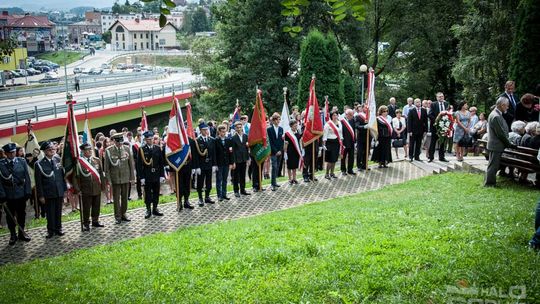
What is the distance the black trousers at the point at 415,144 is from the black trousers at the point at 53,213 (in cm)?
1199

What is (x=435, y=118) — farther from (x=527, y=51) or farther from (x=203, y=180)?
(x=203, y=180)

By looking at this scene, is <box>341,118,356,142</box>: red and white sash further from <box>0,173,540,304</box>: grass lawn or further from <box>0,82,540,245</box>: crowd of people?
<box>0,173,540,304</box>: grass lawn

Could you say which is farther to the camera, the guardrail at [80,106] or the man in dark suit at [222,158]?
the guardrail at [80,106]

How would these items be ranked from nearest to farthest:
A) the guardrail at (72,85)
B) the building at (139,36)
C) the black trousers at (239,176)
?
the black trousers at (239,176) < the guardrail at (72,85) < the building at (139,36)

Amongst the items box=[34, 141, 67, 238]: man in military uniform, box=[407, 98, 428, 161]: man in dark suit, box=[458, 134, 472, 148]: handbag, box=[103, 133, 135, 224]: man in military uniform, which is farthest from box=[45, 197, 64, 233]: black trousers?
box=[458, 134, 472, 148]: handbag

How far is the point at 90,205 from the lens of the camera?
1275 cm

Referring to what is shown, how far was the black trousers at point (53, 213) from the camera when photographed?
11.9 m

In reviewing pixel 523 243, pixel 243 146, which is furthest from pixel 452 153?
pixel 523 243

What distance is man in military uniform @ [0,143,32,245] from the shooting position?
38.2 feet

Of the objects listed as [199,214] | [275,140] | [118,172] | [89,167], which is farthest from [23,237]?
[275,140]

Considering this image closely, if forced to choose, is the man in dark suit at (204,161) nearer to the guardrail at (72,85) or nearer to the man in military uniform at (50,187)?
the man in military uniform at (50,187)

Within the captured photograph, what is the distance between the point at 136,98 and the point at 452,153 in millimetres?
31546

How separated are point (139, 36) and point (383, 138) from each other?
156 m

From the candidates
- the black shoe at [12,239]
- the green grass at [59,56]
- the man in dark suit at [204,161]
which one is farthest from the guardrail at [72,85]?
the green grass at [59,56]
